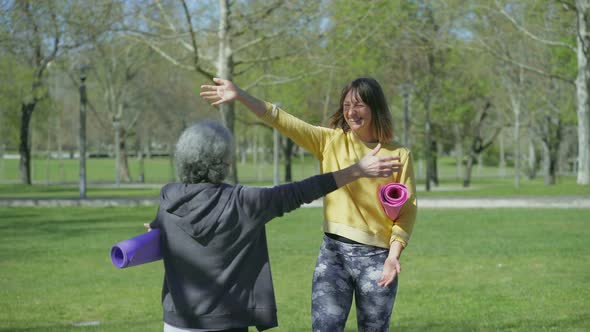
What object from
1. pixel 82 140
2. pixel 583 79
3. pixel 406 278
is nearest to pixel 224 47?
pixel 82 140

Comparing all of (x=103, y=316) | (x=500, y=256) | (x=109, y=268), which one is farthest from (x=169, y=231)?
(x=500, y=256)

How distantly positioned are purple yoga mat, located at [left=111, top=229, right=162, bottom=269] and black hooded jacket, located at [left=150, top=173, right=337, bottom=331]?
0.06m

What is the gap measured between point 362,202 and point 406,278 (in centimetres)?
627

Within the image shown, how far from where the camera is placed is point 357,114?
398 cm

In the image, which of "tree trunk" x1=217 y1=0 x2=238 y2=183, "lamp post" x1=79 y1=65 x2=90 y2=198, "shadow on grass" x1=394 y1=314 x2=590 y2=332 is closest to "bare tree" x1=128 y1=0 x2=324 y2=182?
"tree trunk" x1=217 y1=0 x2=238 y2=183

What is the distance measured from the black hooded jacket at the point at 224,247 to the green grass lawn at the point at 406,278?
3.91 m

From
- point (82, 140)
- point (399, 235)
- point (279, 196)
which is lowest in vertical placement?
point (399, 235)

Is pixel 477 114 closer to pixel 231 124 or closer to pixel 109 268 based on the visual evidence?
pixel 231 124

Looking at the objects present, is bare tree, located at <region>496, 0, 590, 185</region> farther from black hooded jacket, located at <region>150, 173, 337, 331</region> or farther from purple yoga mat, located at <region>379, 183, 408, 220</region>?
black hooded jacket, located at <region>150, 173, 337, 331</region>

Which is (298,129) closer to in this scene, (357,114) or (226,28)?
(357,114)

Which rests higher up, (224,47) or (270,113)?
(224,47)

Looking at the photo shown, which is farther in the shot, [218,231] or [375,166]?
[375,166]

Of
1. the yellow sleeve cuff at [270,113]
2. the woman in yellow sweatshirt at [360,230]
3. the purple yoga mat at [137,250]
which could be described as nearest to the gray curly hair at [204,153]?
the purple yoga mat at [137,250]

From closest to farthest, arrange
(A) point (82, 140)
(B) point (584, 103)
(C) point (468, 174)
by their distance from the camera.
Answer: (A) point (82, 140) → (B) point (584, 103) → (C) point (468, 174)
